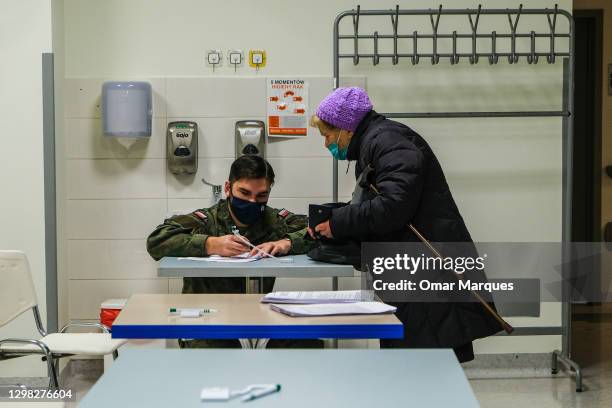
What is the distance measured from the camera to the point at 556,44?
4.63 metres

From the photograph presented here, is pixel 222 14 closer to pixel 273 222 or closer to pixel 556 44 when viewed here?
pixel 273 222

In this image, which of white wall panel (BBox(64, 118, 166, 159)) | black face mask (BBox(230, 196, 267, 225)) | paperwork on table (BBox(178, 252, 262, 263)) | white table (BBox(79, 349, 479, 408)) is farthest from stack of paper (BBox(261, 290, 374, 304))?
white wall panel (BBox(64, 118, 166, 159))

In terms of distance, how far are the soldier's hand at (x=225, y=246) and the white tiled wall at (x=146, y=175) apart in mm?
Result: 1078

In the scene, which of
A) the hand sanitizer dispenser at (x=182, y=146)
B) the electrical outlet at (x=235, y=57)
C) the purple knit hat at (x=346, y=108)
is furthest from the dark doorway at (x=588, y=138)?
the purple knit hat at (x=346, y=108)

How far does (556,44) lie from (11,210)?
3.09 meters

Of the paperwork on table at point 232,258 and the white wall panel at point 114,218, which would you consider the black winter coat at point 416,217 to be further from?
the white wall panel at point 114,218

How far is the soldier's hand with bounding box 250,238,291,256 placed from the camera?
3498 millimetres

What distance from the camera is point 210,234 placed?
12.1 ft

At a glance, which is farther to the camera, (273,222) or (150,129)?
(150,129)

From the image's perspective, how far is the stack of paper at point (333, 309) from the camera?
2398 mm

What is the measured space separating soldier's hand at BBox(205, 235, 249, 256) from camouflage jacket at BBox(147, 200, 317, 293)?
4cm

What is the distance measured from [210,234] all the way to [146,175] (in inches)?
39.9

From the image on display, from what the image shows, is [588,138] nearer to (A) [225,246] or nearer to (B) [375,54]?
(B) [375,54]

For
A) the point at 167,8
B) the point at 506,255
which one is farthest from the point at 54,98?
the point at 506,255
